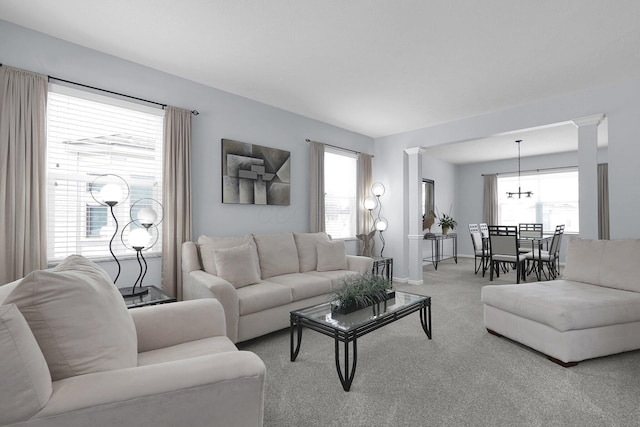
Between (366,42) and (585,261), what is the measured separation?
2.98 meters

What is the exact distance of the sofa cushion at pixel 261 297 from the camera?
277 centimetres

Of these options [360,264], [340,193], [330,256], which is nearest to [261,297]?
[330,256]

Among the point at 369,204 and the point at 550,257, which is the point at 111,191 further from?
the point at 550,257

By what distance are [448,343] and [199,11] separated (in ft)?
11.0

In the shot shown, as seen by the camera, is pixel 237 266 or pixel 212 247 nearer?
pixel 237 266

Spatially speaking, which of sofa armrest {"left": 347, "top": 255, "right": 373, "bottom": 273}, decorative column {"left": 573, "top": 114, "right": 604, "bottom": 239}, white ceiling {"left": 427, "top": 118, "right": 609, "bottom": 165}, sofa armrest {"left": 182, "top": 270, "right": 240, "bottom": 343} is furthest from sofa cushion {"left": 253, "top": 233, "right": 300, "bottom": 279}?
decorative column {"left": 573, "top": 114, "right": 604, "bottom": 239}

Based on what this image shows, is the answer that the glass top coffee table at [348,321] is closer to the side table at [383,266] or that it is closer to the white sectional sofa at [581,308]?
the white sectional sofa at [581,308]

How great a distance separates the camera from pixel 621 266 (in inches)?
113

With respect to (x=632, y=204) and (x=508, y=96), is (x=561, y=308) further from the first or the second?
(x=508, y=96)

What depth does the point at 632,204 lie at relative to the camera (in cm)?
348

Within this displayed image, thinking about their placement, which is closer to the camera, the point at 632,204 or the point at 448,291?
the point at 632,204

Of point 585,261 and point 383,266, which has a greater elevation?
point 585,261

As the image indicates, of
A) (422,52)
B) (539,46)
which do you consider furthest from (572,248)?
(422,52)

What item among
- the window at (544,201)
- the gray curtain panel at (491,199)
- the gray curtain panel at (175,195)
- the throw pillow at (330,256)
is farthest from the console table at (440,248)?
the gray curtain panel at (175,195)
